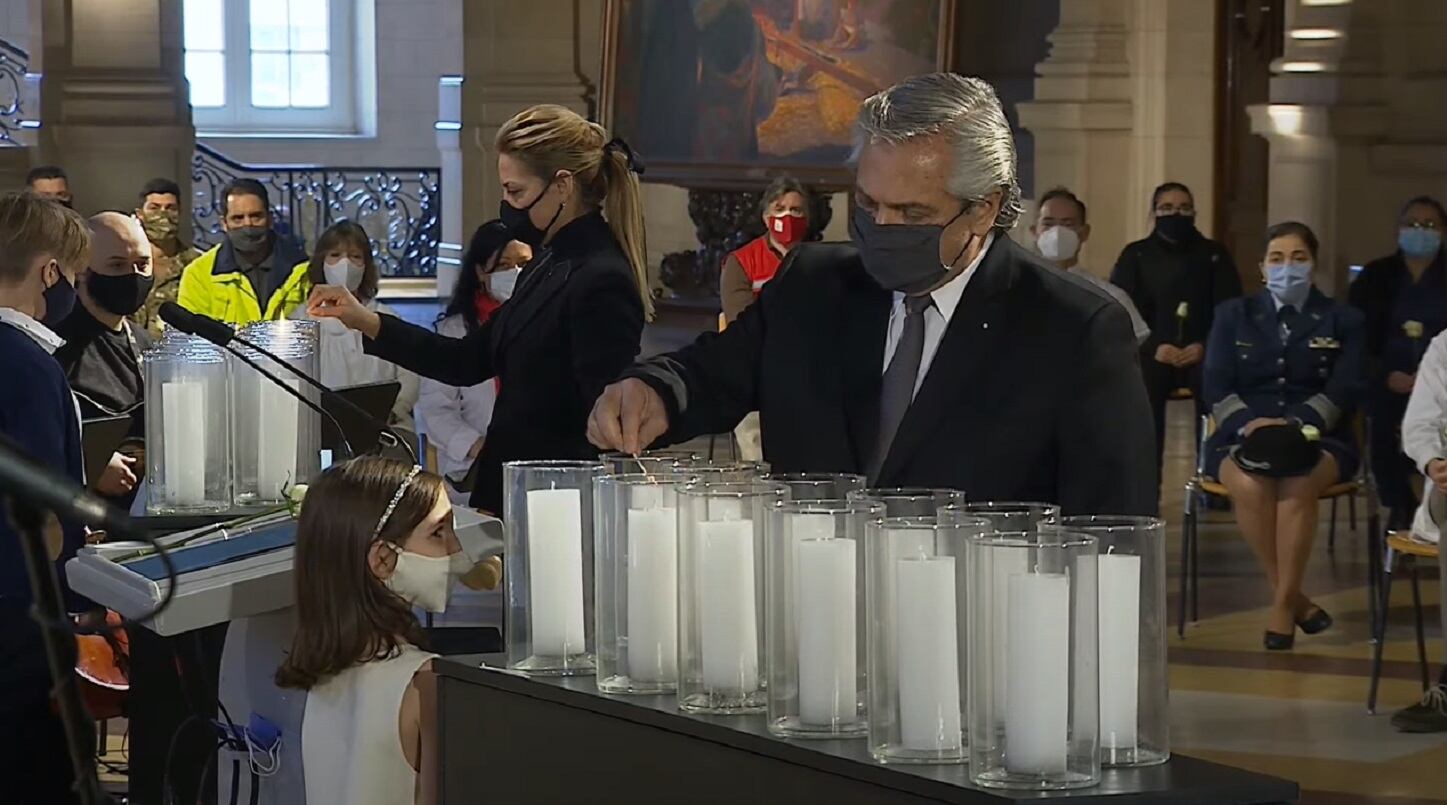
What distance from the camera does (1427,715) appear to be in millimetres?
7387

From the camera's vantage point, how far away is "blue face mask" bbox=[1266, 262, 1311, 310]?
9.17 metres

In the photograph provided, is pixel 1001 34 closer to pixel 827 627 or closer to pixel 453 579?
pixel 453 579

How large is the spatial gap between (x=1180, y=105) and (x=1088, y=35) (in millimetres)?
736

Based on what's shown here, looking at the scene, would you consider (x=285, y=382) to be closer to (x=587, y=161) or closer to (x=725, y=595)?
(x=587, y=161)

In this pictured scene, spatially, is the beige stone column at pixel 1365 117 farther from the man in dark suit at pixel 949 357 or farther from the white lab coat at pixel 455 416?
the man in dark suit at pixel 949 357

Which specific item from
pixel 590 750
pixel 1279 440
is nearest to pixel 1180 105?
pixel 1279 440

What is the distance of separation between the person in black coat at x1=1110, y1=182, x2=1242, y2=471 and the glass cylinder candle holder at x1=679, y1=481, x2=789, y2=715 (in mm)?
8137

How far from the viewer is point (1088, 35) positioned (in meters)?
15.0

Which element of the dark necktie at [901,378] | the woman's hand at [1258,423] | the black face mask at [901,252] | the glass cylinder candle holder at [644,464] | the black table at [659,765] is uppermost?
the black face mask at [901,252]

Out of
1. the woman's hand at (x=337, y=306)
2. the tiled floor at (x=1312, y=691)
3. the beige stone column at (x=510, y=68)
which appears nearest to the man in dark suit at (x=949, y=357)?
the woman's hand at (x=337, y=306)

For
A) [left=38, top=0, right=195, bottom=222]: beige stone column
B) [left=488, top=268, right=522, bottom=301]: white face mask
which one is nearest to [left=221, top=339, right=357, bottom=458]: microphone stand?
[left=488, top=268, right=522, bottom=301]: white face mask

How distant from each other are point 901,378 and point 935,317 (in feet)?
0.33

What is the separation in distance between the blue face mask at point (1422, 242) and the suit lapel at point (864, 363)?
708 cm

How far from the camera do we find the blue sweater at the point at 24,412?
456cm
